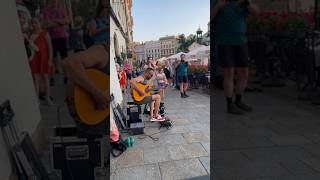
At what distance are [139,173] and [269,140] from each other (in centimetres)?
37

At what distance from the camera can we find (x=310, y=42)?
665mm

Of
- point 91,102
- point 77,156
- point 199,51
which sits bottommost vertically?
point 77,156

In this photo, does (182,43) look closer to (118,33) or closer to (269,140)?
(118,33)

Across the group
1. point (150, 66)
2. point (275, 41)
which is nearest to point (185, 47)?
point (150, 66)

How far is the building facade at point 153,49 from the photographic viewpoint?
2.23 ft

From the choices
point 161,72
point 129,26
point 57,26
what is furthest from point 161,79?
point 57,26

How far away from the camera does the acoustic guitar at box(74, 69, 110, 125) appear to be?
726 millimetres

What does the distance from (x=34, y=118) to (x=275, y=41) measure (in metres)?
0.68

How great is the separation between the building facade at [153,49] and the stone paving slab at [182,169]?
0.23 meters

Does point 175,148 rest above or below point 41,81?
below

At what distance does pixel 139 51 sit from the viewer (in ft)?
2.25

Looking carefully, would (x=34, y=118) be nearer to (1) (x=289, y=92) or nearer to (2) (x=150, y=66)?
(2) (x=150, y=66)

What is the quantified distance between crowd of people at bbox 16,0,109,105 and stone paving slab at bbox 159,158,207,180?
343mm

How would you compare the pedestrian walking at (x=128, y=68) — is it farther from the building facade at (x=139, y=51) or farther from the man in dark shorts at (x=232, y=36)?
the man in dark shorts at (x=232, y=36)
